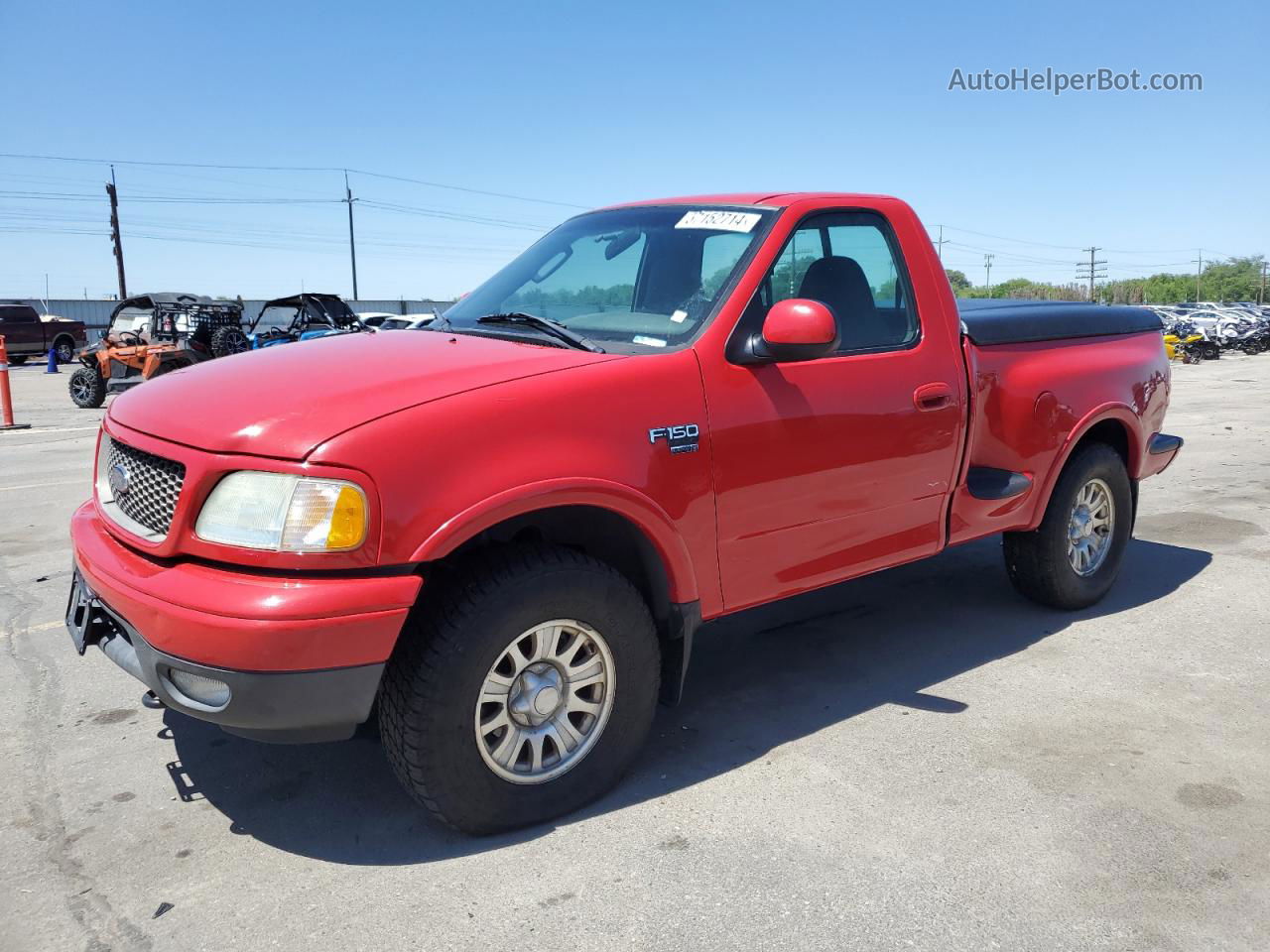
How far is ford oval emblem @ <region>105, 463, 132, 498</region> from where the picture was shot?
10.2 ft

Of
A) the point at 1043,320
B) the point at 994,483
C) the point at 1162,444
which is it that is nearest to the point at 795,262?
the point at 994,483

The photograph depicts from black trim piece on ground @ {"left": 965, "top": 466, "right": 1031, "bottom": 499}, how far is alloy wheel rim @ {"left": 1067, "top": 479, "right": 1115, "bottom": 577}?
1.92ft

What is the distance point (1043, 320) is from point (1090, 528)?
3.66 feet

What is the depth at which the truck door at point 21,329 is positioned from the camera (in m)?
31.2

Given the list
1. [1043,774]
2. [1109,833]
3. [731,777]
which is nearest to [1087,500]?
[1043,774]

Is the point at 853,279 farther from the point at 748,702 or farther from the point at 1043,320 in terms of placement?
the point at 748,702

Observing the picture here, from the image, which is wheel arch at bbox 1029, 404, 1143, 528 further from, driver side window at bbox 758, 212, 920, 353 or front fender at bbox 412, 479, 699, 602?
front fender at bbox 412, 479, 699, 602

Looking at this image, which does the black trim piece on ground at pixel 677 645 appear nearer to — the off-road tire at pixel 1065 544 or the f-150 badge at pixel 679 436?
the f-150 badge at pixel 679 436

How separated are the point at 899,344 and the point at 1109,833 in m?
1.89

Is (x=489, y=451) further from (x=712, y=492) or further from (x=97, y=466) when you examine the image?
(x=97, y=466)

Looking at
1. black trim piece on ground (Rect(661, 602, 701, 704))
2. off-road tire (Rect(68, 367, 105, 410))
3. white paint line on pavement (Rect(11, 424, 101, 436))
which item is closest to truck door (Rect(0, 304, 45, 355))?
off-road tire (Rect(68, 367, 105, 410))

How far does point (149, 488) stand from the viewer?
2963 millimetres

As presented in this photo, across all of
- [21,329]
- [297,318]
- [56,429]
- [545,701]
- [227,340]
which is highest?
[21,329]

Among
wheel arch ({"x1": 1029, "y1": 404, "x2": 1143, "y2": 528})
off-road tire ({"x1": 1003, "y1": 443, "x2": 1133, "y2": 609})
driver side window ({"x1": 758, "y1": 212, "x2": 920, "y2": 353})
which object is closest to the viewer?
driver side window ({"x1": 758, "y1": 212, "x2": 920, "y2": 353})
